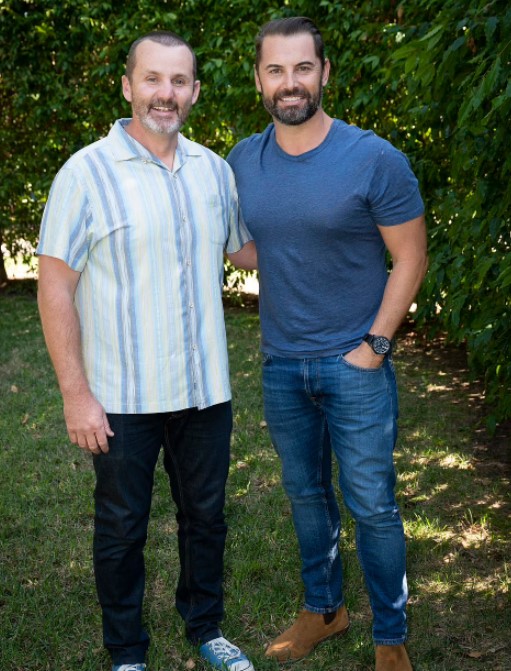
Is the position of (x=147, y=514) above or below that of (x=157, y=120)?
below

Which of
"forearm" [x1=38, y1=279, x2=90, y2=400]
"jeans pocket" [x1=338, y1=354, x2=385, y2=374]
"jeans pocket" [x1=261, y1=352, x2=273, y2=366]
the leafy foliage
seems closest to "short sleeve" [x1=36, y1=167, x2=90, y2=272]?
"forearm" [x1=38, y1=279, x2=90, y2=400]

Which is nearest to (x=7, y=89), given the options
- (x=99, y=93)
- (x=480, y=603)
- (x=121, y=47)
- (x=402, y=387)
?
(x=99, y=93)

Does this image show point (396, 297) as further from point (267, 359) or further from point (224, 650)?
point (224, 650)

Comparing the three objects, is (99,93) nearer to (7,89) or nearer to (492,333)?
(7,89)

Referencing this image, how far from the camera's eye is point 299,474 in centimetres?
321

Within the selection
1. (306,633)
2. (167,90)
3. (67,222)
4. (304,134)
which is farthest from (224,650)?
(167,90)

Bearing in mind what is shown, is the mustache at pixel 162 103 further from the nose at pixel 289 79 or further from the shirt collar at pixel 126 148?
the nose at pixel 289 79

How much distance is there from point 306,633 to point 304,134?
1.90 meters

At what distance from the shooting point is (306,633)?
340 centimetres

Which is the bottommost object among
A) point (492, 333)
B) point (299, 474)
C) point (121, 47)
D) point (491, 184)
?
point (299, 474)

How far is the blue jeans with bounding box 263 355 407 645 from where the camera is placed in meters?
2.94

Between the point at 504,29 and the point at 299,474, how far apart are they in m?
1.76

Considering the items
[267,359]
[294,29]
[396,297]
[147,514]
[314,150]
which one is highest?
[294,29]

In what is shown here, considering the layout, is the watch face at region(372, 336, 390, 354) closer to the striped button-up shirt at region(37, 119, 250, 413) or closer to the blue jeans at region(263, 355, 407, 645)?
the blue jeans at region(263, 355, 407, 645)
